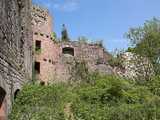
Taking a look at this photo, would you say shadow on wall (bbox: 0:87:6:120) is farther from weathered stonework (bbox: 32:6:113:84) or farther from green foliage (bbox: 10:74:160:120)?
weathered stonework (bbox: 32:6:113:84)

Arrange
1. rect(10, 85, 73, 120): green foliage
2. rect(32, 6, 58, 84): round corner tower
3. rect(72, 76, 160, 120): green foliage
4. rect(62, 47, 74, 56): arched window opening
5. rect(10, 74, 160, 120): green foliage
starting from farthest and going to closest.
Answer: rect(62, 47, 74, 56): arched window opening
rect(32, 6, 58, 84): round corner tower
rect(72, 76, 160, 120): green foliage
rect(10, 74, 160, 120): green foliage
rect(10, 85, 73, 120): green foliage

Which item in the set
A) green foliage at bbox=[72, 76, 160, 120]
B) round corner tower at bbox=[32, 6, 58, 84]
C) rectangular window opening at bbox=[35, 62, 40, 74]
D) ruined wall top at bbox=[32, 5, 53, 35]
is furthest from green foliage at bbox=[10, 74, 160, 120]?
ruined wall top at bbox=[32, 5, 53, 35]

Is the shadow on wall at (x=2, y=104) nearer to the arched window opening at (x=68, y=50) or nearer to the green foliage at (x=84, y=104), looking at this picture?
the green foliage at (x=84, y=104)

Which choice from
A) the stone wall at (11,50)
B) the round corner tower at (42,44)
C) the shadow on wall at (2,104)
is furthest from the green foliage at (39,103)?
the round corner tower at (42,44)

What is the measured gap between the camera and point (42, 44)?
28.6 m

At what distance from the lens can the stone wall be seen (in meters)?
12.1

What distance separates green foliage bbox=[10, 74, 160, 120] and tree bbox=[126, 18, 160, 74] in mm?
10938

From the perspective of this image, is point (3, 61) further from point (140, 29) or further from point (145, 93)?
point (140, 29)

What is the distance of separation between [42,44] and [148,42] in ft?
26.7

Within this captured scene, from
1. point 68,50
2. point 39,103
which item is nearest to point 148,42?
point 68,50

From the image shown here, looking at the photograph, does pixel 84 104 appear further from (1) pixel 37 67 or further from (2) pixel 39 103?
(1) pixel 37 67

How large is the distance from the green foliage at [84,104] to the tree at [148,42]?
1094 centimetres

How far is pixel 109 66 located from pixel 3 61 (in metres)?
21.1

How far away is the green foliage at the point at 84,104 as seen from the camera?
14.7 meters
